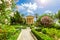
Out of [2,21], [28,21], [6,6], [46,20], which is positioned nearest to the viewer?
[6,6]

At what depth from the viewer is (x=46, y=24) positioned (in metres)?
37.9

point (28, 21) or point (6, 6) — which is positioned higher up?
point (6, 6)

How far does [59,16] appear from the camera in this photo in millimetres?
66875

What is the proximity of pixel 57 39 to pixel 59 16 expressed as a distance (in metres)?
53.4

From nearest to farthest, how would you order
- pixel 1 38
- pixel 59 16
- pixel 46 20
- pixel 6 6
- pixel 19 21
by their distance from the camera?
pixel 6 6, pixel 1 38, pixel 46 20, pixel 19 21, pixel 59 16

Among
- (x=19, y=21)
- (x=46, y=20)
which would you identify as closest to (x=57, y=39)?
(x=46, y=20)

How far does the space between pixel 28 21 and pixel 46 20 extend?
40.3m

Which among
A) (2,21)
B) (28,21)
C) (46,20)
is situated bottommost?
(28,21)

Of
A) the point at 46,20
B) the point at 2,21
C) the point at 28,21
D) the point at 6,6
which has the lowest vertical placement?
the point at 28,21

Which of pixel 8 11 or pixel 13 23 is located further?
pixel 13 23

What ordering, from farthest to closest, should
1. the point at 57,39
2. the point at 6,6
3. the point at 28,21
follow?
the point at 28,21 → the point at 57,39 → the point at 6,6

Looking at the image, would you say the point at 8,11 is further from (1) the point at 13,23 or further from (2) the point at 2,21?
(1) the point at 13,23

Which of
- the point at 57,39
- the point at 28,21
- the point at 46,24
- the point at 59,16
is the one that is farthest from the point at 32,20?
the point at 57,39

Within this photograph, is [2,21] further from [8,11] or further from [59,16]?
[59,16]
